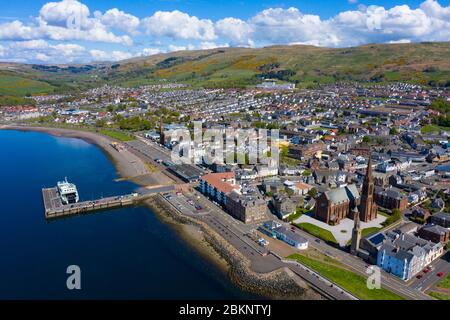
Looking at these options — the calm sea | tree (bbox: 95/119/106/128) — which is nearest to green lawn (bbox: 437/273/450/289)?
the calm sea

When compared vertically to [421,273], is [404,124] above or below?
above

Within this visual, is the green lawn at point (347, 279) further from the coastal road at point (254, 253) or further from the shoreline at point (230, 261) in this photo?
the shoreline at point (230, 261)

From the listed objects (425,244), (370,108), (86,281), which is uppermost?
(370,108)

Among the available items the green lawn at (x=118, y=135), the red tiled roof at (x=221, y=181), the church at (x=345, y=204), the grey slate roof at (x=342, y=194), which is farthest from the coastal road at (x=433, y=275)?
the green lawn at (x=118, y=135)

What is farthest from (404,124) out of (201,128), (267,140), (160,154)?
(160,154)

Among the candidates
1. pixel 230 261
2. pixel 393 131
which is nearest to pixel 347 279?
pixel 230 261

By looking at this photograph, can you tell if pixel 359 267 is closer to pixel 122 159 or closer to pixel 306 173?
pixel 306 173

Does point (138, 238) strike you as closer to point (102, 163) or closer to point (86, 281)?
point (86, 281)
